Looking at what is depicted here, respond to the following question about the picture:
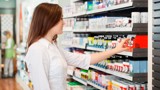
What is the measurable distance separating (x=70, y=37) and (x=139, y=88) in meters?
2.75

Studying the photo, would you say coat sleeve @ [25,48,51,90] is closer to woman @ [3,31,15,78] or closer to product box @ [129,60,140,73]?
product box @ [129,60,140,73]

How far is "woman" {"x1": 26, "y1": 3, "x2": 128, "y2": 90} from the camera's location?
2.55 metres

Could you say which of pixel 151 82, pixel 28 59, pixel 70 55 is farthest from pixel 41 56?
pixel 151 82

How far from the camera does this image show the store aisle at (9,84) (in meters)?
9.51

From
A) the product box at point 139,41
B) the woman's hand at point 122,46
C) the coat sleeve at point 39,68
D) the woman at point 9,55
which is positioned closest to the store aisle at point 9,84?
the woman at point 9,55

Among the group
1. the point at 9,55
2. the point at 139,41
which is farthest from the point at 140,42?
the point at 9,55

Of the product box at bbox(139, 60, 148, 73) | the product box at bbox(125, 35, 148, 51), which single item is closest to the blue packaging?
the product box at bbox(139, 60, 148, 73)

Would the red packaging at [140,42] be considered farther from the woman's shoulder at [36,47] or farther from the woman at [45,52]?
the woman's shoulder at [36,47]

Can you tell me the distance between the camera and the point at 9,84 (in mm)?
10320

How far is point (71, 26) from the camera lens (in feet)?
17.7

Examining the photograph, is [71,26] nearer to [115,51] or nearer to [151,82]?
[115,51]

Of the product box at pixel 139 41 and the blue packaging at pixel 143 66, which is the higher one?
the product box at pixel 139 41

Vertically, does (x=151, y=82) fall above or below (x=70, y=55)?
below

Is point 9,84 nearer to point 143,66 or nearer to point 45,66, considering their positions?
point 143,66
